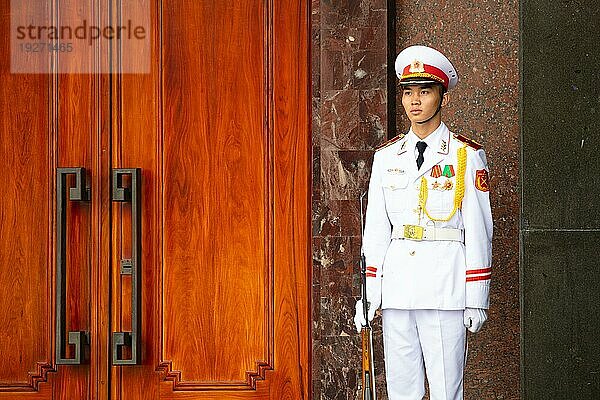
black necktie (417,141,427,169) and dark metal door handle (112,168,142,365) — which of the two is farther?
dark metal door handle (112,168,142,365)

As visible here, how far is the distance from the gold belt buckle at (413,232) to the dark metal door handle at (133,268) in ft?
4.13

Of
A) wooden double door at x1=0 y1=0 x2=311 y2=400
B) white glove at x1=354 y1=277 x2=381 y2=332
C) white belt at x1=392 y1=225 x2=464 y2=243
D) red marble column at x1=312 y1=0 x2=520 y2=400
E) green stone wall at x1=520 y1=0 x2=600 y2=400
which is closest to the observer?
green stone wall at x1=520 y1=0 x2=600 y2=400

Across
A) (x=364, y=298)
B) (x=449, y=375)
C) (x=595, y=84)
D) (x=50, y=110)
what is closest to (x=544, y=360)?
(x=449, y=375)

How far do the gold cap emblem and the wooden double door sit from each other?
93cm

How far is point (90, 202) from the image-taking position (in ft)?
13.6

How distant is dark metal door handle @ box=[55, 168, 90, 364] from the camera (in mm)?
4086

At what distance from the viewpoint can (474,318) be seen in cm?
317

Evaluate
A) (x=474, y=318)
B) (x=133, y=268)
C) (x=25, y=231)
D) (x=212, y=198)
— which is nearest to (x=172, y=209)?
(x=212, y=198)

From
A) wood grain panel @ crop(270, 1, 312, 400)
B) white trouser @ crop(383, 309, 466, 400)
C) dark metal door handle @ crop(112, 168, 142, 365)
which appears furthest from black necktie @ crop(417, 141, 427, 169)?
dark metal door handle @ crop(112, 168, 142, 365)

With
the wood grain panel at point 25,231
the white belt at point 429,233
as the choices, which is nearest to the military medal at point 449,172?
the white belt at point 429,233

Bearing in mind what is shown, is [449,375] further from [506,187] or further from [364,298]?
[506,187]

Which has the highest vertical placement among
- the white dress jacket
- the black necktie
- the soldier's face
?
the soldier's face

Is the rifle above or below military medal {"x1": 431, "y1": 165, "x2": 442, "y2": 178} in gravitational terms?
below

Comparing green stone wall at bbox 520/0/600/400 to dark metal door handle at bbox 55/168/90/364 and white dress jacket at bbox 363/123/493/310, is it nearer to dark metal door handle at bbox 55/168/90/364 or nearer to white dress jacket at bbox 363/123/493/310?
white dress jacket at bbox 363/123/493/310
